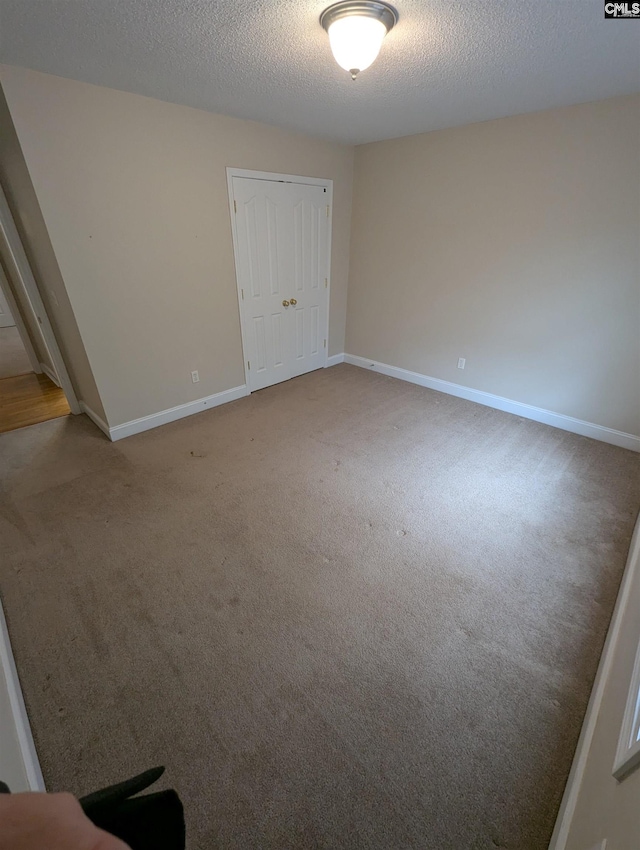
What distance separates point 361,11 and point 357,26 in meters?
0.04

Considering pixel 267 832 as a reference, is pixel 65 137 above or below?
above

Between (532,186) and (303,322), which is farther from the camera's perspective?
(303,322)

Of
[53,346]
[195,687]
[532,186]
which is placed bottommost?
[195,687]

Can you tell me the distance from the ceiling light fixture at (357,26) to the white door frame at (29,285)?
2.79 m

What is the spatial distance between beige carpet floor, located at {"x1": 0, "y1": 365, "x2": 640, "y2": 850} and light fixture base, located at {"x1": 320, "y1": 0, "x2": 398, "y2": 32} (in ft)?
7.76

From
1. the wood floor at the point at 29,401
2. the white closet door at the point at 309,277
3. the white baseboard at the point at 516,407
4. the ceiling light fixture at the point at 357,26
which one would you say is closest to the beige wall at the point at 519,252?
the white baseboard at the point at 516,407

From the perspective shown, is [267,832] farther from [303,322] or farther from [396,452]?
[303,322]

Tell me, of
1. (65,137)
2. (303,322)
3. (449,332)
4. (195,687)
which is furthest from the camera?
(303,322)

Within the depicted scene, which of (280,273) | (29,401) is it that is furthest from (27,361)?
(280,273)

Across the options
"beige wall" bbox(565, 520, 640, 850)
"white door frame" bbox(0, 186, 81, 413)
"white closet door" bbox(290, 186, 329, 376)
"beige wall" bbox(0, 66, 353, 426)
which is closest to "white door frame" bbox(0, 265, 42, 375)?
"white door frame" bbox(0, 186, 81, 413)

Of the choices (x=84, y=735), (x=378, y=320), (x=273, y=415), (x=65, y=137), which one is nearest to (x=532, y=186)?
(x=378, y=320)

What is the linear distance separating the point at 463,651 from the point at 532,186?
3348 mm

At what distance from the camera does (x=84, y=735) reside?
132cm

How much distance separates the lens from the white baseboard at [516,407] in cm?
306
